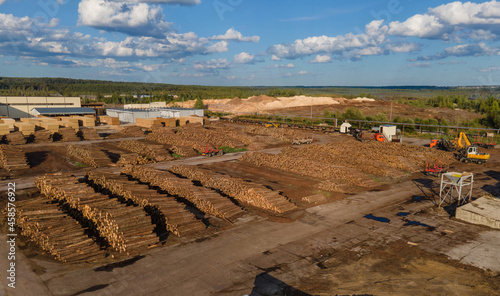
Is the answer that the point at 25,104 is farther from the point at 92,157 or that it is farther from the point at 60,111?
the point at 92,157

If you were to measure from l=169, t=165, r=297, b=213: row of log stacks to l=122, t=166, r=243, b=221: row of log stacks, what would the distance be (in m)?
1.73

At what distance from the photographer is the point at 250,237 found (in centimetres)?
1752

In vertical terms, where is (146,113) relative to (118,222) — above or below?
above

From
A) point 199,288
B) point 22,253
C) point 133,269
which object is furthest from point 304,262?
point 22,253

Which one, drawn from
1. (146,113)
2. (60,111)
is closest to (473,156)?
(146,113)

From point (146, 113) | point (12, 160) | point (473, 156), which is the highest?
point (146, 113)

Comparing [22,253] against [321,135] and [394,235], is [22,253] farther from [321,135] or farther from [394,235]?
[321,135]

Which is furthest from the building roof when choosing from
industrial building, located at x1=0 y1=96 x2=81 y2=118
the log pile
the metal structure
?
the metal structure

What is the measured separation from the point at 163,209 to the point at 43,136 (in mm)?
38371

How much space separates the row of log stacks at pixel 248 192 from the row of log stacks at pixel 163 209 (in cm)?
499

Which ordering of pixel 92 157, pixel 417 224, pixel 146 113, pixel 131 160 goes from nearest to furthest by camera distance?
1. pixel 417 224
2. pixel 92 157
3. pixel 131 160
4. pixel 146 113

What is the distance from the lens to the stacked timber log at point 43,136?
154ft

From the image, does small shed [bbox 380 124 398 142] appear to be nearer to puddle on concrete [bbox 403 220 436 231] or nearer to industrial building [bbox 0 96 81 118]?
puddle on concrete [bbox 403 220 436 231]

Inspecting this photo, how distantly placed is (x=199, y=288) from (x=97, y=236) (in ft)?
24.1
